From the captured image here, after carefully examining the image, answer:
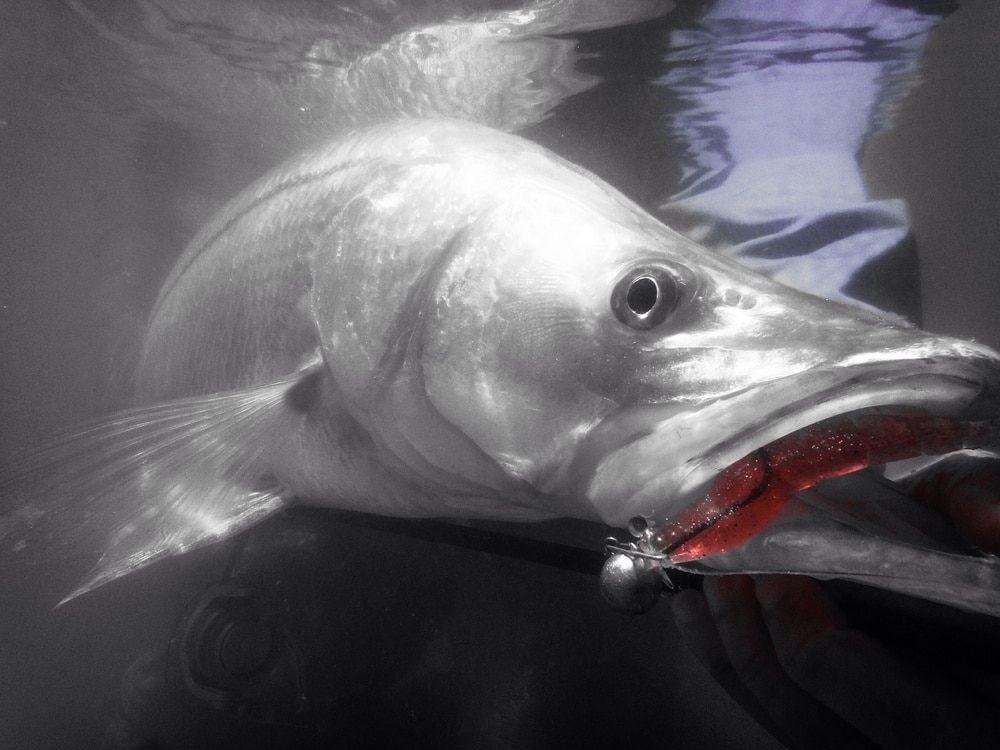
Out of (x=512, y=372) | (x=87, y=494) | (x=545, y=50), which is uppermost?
(x=545, y=50)

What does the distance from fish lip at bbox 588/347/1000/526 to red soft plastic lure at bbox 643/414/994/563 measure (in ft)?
0.11

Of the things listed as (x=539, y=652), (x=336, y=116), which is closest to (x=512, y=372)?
(x=539, y=652)

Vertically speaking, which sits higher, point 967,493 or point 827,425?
point 827,425

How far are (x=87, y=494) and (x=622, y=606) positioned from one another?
201cm

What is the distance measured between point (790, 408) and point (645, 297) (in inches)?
19.1

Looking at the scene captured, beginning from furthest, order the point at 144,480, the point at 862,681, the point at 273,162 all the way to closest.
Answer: the point at 273,162, the point at 144,480, the point at 862,681

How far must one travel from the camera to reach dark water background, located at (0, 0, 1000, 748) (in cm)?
384

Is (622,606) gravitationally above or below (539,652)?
above

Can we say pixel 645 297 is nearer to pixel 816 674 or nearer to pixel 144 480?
pixel 816 674

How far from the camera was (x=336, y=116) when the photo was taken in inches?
304

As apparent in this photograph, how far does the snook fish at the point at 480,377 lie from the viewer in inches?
40.1

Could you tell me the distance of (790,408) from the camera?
1.02 m

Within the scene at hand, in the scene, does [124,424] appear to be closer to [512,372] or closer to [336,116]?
[512,372]

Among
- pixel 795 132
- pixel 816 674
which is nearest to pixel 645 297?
pixel 816 674
